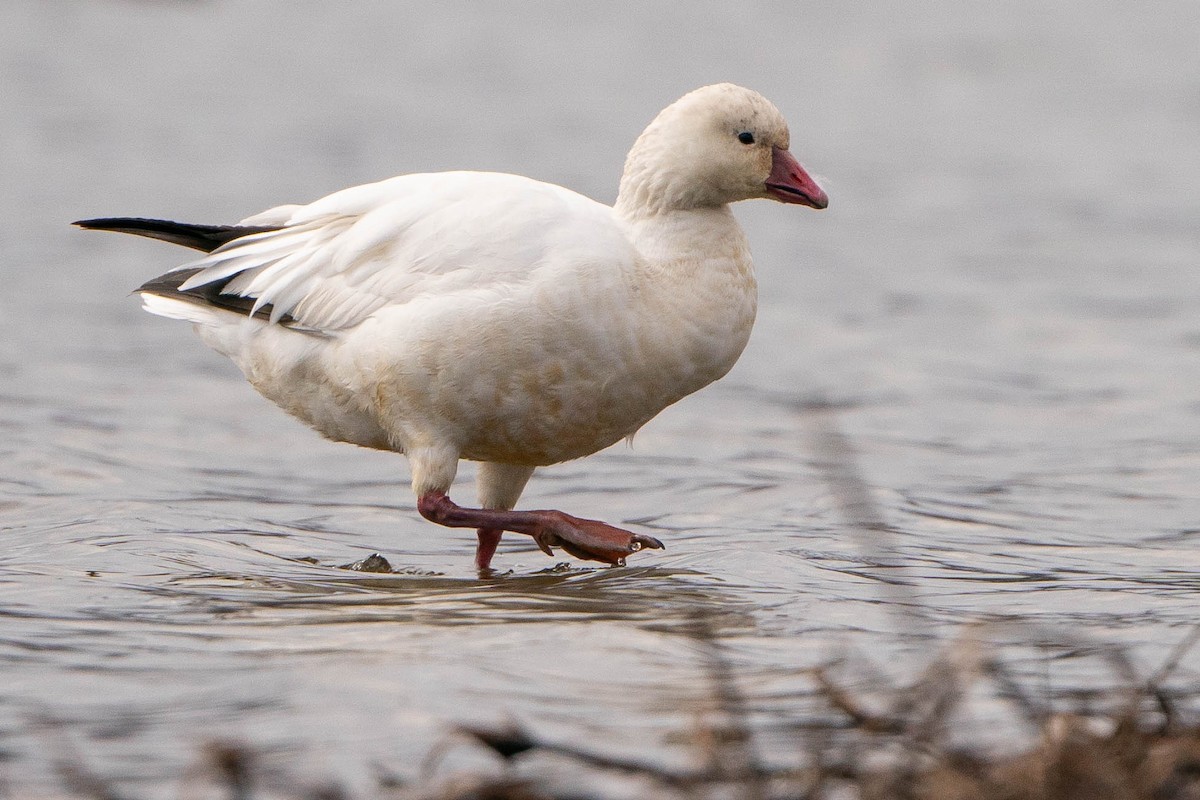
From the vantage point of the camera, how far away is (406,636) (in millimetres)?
5113

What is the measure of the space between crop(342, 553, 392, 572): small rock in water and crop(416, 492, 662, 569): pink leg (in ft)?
1.08

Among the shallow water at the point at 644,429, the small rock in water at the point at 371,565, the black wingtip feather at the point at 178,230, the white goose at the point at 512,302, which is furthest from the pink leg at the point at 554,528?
the black wingtip feather at the point at 178,230

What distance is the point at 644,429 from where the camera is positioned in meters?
9.73

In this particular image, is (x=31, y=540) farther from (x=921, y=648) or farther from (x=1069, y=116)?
(x=1069, y=116)

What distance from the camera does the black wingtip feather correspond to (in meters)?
6.37

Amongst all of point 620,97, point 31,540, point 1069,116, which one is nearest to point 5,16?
point 620,97

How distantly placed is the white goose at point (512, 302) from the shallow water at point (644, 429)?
0.46 meters

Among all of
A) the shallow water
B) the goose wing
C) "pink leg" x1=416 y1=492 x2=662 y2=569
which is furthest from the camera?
"pink leg" x1=416 y1=492 x2=662 y2=569

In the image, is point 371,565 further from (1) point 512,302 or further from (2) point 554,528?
(1) point 512,302

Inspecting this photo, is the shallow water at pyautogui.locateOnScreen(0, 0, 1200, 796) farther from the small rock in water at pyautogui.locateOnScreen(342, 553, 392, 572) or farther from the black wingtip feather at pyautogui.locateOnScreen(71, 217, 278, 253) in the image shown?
the black wingtip feather at pyautogui.locateOnScreen(71, 217, 278, 253)

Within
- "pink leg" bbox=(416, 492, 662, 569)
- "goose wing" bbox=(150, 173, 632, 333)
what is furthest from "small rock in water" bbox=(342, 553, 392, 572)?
"goose wing" bbox=(150, 173, 632, 333)

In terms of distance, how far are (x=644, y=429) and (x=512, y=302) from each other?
A: 13.3 ft

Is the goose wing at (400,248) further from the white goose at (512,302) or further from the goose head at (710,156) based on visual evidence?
the goose head at (710,156)

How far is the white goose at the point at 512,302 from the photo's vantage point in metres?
5.78
